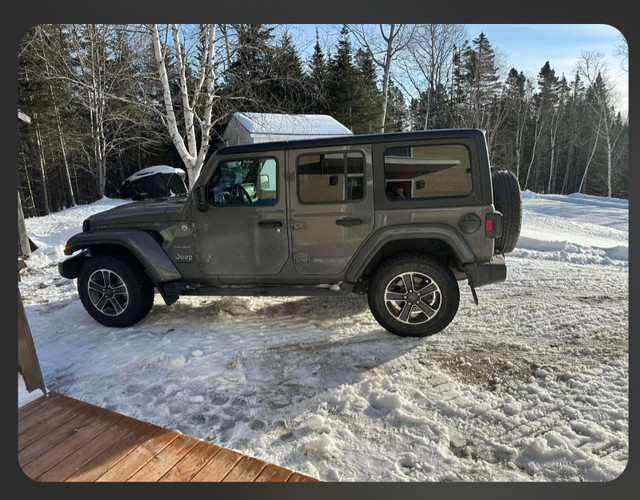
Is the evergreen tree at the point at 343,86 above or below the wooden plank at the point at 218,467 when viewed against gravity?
above

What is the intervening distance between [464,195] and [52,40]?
5860 mm

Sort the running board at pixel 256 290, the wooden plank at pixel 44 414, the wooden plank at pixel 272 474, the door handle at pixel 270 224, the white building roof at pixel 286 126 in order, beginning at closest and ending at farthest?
the wooden plank at pixel 272 474
the wooden plank at pixel 44 414
the door handle at pixel 270 224
the running board at pixel 256 290
the white building roof at pixel 286 126

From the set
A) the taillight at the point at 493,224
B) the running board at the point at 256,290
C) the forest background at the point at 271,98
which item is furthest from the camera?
the forest background at the point at 271,98

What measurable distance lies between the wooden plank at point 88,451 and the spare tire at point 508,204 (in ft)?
11.2

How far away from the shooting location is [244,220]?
3629 millimetres

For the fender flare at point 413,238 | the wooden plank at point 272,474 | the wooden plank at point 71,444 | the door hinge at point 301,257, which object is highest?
the fender flare at point 413,238

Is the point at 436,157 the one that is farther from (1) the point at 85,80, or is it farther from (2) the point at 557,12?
(1) the point at 85,80

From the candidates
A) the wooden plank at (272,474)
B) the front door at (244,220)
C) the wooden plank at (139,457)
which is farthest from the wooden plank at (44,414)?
the front door at (244,220)

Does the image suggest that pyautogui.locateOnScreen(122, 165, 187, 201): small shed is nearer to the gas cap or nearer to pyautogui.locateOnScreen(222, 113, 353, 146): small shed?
pyautogui.locateOnScreen(222, 113, 353, 146): small shed

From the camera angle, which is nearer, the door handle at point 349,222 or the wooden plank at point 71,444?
the wooden plank at point 71,444

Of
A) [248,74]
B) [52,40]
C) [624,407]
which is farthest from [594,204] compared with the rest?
[52,40]

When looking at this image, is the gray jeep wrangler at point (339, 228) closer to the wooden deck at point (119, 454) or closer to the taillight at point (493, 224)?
the taillight at point (493, 224)

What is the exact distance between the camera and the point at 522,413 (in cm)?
→ 243

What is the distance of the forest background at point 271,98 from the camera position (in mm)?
7086
